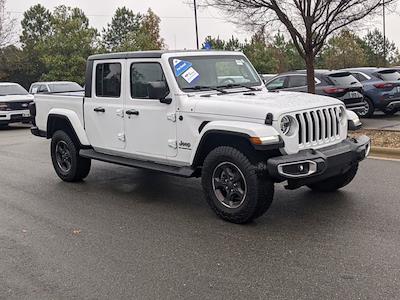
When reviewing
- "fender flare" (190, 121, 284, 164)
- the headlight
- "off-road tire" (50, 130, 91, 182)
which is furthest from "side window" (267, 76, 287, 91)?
the headlight

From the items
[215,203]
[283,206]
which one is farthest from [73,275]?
[283,206]

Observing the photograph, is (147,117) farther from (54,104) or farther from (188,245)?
(54,104)

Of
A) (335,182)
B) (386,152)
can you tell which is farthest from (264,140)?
(386,152)

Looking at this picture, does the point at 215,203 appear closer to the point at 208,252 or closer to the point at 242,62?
the point at 208,252

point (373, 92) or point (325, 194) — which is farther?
point (373, 92)

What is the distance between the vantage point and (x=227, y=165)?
541cm

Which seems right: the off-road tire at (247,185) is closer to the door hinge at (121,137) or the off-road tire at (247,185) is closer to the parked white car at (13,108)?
the door hinge at (121,137)

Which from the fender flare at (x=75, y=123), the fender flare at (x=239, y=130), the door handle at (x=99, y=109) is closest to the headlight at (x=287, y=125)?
the fender flare at (x=239, y=130)

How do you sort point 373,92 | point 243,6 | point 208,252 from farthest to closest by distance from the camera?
point 373,92 → point 243,6 → point 208,252

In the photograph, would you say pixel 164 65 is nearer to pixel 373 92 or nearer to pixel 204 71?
pixel 204 71

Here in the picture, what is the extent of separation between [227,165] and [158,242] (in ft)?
3.59

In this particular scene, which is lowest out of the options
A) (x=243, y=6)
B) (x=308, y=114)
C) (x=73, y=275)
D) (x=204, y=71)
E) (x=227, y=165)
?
(x=73, y=275)

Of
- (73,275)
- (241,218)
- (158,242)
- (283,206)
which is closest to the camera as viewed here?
(73,275)

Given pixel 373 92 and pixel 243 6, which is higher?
pixel 243 6
